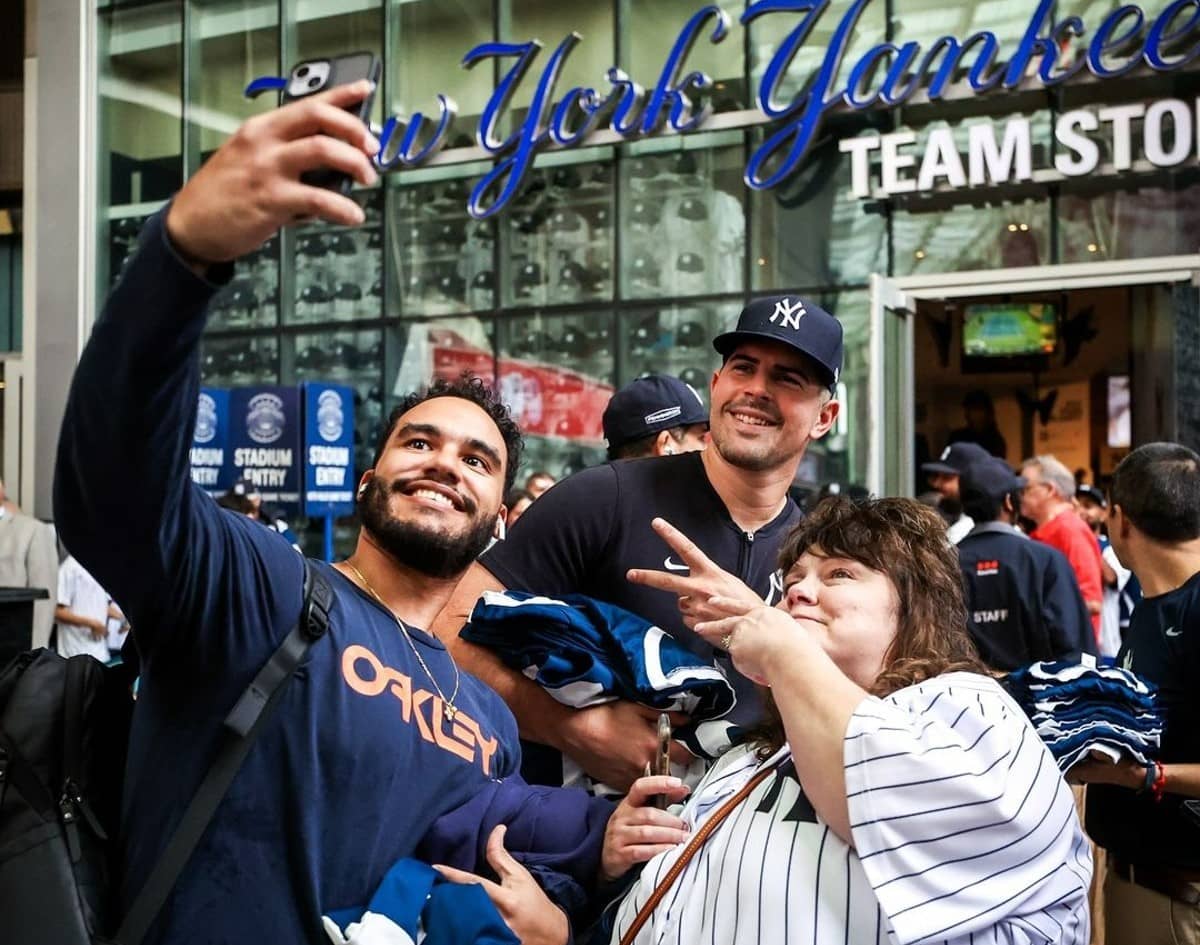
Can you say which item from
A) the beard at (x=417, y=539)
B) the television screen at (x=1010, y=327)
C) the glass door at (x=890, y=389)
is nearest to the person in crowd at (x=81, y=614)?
the glass door at (x=890, y=389)

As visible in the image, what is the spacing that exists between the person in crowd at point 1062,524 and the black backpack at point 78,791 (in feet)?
19.1

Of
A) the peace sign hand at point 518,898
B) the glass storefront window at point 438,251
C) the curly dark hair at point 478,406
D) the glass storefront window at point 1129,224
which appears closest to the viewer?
the peace sign hand at point 518,898

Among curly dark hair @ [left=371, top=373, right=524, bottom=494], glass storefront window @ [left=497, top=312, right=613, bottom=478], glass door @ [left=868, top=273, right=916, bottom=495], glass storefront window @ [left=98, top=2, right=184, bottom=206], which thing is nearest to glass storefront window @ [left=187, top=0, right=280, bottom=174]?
glass storefront window @ [left=98, top=2, right=184, bottom=206]

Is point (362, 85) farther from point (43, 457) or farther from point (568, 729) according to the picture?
point (43, 457)

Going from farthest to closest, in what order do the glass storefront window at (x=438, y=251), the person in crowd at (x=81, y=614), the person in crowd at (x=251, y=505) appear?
the glass storefront window at (x=438, y=251), the person in crowd at (x=251, y=505), the person in crowd at (x=81, y=614)

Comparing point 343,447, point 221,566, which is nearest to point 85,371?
point 221,566

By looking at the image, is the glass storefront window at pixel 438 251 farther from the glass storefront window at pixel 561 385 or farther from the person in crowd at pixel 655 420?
the person in crowd at pixel 655 420

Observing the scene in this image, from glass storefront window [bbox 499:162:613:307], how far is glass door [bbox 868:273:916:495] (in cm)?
305

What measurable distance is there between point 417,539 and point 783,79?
9.83 metres

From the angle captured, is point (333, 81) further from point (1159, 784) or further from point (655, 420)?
point (655, 420)

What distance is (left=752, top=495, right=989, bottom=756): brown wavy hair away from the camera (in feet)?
6.71

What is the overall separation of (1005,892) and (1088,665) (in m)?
1.29

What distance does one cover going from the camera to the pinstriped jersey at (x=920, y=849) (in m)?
1.73

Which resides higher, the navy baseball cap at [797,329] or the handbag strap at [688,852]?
the navy baseball cap at [797,329]
